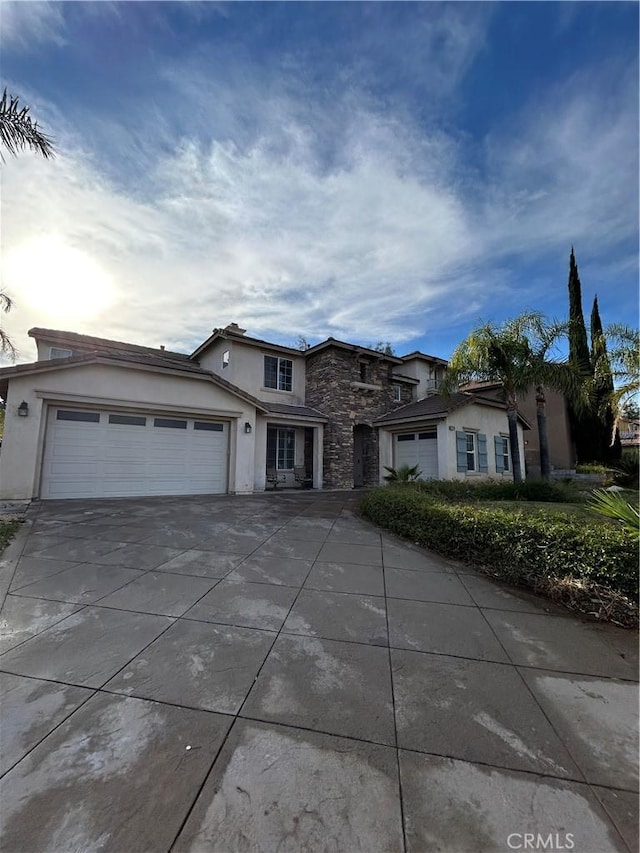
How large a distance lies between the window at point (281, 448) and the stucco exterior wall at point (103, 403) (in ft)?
7.87

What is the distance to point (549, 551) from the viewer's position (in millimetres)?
4508

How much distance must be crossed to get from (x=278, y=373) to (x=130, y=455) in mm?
7490

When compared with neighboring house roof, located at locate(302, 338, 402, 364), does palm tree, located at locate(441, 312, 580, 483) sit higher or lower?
lower

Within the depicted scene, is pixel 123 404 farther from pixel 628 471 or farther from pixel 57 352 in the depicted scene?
pixel 628 471

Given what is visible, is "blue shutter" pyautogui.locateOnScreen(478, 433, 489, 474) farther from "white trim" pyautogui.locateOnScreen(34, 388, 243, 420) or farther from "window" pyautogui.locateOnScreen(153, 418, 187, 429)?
"window" pyautogui.locateOnScreen(153, 418, 187, 429)

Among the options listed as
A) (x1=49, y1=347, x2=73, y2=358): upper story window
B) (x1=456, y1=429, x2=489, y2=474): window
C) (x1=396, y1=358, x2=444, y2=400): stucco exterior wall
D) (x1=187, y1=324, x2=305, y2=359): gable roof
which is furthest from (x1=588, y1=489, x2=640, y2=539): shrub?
(x1=49, y1=347, x2=73, y2=358): upper story window

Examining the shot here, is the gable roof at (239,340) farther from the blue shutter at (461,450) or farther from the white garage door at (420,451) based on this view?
the blue shutter at (461,450)

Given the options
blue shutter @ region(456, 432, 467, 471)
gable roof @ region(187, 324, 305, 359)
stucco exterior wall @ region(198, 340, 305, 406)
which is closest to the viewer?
gable roof @ region(187, 324, 305, 359)

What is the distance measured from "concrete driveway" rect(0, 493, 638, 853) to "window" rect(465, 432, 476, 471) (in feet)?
39.1

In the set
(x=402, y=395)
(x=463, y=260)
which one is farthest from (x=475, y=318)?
(x=402, y=395)

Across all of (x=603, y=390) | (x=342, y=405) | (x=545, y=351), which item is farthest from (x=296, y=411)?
(x=603, y=390)

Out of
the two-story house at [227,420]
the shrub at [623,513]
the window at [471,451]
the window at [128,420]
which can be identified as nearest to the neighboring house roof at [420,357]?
the two-story house at [227,420]

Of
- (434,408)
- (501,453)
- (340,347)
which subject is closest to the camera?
(434,408)

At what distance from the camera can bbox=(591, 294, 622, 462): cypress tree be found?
15.2 m
